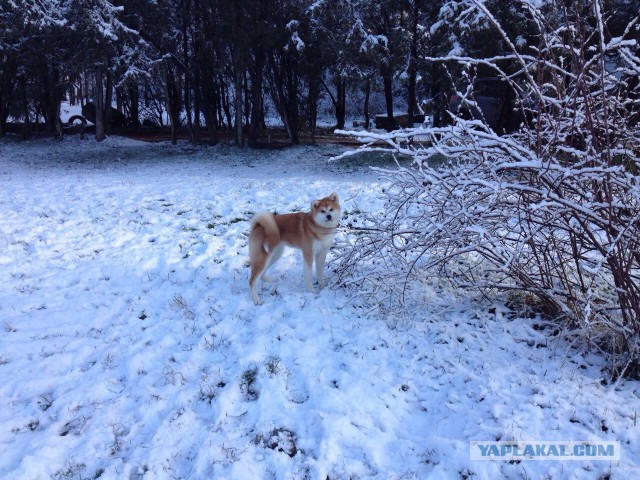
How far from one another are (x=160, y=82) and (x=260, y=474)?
864 inches

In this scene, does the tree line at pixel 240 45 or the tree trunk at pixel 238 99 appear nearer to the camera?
the tree line at pixel 240 45

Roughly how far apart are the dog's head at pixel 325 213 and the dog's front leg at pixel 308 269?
0.39 meters

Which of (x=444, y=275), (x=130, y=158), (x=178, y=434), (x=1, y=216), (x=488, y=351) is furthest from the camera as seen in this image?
(x=130, y=158)

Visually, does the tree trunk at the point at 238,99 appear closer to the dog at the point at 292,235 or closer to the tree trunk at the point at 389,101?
the tree trunk at the point at 389,101

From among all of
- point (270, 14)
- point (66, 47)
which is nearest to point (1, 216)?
point (270, 14)

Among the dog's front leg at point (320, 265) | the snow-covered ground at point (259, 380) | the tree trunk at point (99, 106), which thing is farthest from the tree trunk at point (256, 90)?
the dog's front leg at point (320, 265)

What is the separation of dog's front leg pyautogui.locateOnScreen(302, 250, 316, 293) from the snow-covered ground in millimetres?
131

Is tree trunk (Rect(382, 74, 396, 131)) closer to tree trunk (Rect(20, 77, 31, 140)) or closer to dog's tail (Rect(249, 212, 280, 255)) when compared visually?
dog's tail (Rect(249, 212, 280, 255))

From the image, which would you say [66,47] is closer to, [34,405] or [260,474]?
[34,405]

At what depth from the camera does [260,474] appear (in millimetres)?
2768

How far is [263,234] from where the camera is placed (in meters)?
4.86

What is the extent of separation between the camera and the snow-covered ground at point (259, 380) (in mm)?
2861

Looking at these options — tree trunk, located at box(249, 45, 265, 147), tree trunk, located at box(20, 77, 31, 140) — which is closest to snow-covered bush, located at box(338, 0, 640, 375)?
tree trunk, located at box(249, 45, 265, 147)

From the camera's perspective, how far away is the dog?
15.9 feet
